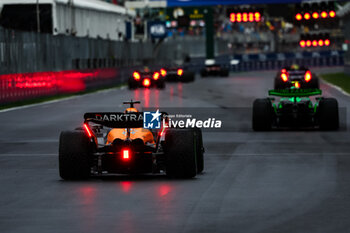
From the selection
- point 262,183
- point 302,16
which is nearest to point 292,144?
point 262,183

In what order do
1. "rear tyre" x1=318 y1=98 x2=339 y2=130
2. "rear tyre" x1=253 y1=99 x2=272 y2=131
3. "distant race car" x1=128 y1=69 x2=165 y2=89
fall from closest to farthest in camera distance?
"rear tyre" x1=318 y1=98 x2=339 y2=130
"rear tyre" x1=253 y1=99 x2=272 y2=131
"distant race car" x1=128 y1=69 x2=165 y2=89

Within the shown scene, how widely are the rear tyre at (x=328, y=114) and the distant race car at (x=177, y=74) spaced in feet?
125

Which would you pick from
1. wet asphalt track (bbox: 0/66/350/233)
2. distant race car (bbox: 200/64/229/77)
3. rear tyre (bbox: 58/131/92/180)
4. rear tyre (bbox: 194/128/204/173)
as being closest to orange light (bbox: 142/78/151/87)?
distant race car (bbox: 200/64/229/77)

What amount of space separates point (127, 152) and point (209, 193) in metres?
1.66

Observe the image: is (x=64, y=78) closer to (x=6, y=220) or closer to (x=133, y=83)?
(x=133, y=83)


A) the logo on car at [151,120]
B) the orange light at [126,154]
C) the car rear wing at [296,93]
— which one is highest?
the logo on car at [151,120]

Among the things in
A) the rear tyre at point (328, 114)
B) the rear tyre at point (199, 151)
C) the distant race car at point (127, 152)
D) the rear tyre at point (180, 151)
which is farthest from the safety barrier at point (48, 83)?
the rear tyre at point (180, 151)

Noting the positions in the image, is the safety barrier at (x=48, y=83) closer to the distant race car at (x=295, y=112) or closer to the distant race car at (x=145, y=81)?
the distant race car at (x=145, y=81)

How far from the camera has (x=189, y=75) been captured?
61062 mm

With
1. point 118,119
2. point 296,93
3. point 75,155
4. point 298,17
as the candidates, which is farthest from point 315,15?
point 75,155

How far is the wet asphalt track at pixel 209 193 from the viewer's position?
973 centimetres

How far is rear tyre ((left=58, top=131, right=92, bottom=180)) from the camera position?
13.0 meters

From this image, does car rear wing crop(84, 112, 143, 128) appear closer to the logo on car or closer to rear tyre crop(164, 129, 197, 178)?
the logo on car

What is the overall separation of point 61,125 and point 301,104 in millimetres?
6770
